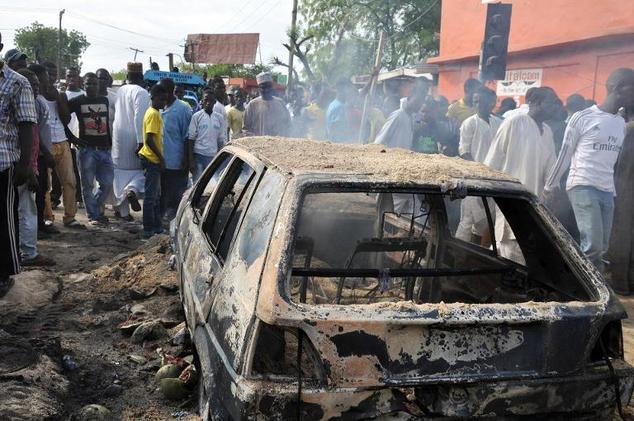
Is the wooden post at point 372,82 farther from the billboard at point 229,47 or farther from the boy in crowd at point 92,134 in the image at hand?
the billboard at point 229,47

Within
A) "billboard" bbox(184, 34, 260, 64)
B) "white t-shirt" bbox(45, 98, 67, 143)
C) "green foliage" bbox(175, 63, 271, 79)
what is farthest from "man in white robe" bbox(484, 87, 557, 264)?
"green foliage" bbox(175, 63, 271, 79)

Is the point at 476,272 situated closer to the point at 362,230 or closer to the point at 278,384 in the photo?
the point at 278,384

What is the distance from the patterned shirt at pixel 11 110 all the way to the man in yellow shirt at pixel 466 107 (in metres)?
5.98

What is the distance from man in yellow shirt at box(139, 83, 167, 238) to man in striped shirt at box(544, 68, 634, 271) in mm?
4262

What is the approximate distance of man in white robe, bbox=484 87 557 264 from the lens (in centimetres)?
541

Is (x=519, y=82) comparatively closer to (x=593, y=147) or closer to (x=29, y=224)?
(x=593, y=147)

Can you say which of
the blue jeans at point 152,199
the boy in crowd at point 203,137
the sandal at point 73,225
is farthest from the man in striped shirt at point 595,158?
the sandal at point 73,225

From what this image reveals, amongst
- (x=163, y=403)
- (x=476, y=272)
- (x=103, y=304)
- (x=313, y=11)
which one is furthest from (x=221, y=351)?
(x=313, y=11)

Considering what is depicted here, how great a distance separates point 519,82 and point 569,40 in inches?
87.0

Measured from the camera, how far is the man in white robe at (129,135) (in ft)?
24.5

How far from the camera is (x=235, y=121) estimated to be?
1001 centimetres

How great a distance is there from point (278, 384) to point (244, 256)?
62 centimetres

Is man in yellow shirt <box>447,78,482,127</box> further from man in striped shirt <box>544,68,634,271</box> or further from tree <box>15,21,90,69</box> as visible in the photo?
tree <box>15,21,90,69</box>

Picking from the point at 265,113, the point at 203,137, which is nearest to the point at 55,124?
the point at 203,137
